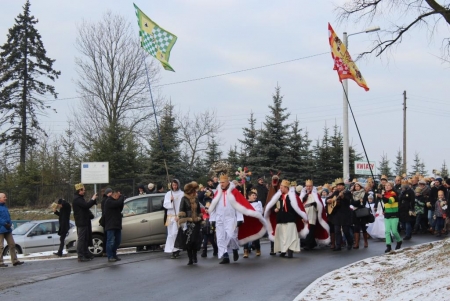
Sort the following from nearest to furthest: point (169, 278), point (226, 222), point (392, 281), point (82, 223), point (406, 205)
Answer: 1. point (392, 281)
2. point (169, 278)
3. point (226, 222)
4. point (82, 223)
5. point (406, 205)

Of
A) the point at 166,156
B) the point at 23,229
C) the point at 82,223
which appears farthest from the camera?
the point at 166,156

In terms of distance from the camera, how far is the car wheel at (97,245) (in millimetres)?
17297

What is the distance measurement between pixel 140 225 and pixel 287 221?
14.8 ft

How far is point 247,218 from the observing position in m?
15.3

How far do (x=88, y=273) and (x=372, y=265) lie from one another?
585cm

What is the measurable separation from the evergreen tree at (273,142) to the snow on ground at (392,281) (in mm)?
25011

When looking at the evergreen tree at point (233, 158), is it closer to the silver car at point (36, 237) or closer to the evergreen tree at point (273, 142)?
the evergreen tree at point (273, 142)

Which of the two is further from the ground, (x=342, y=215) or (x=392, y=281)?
(x=342, y=215)

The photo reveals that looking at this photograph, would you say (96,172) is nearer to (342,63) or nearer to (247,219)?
(342,63)

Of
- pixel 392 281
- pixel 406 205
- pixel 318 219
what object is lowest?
pixel 392 281

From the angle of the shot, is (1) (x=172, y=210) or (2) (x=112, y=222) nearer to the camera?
(2) (x=112, y=222)

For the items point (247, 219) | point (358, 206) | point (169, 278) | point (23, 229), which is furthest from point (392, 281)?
point (23, 229)

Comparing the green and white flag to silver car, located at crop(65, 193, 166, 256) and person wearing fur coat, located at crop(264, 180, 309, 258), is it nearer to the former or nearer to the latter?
silver car, located at crop(65, 193, 166, 256)

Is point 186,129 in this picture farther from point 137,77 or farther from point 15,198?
point 15,198
